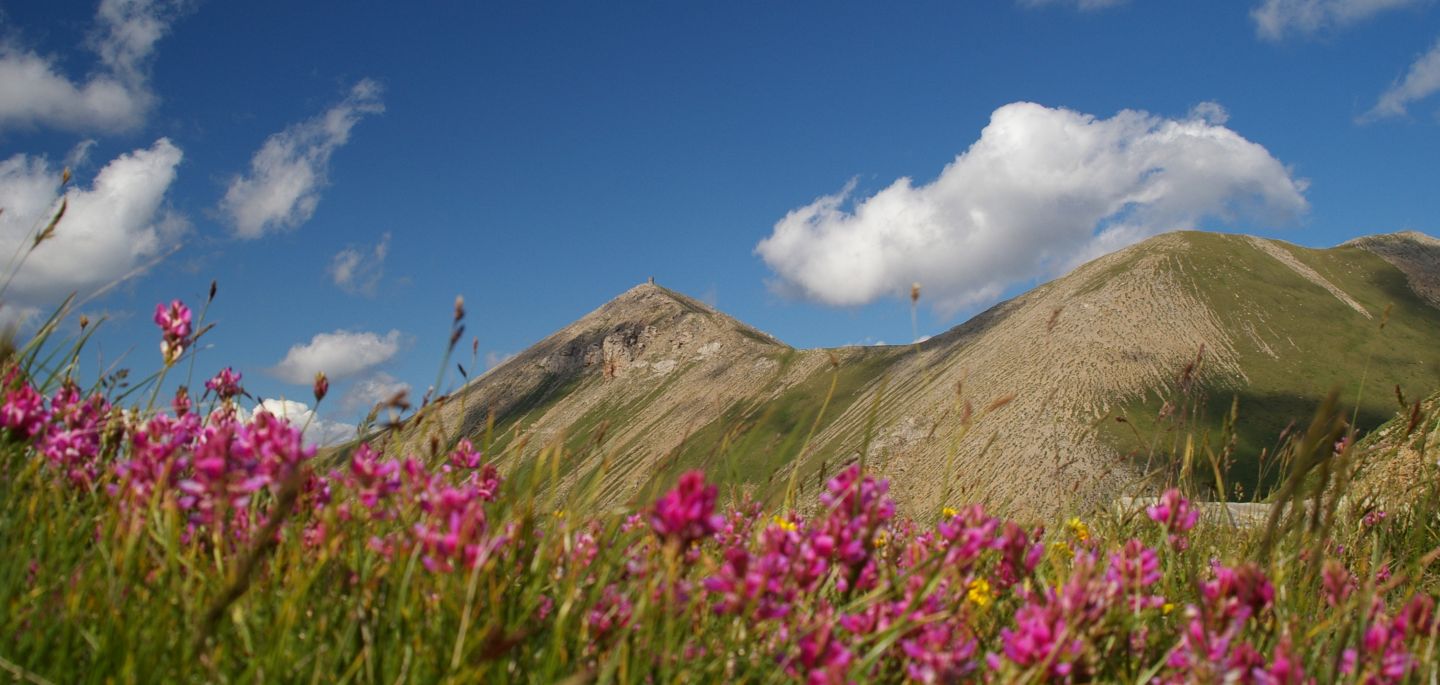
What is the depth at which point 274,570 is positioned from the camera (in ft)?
8.18

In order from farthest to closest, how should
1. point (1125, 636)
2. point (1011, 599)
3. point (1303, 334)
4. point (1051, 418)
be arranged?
1. point (1303, 334)
2. point (1051, 418)
3. point (1011, 599)
4. point (1125, 636)

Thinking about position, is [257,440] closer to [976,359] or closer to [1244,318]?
[976,359]

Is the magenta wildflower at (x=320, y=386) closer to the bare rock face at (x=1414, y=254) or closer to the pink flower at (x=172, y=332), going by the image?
the pink flower at (x=172, y=332)

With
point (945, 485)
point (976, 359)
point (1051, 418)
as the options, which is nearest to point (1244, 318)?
point (976, 359)

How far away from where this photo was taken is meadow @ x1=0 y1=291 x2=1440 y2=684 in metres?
2.27

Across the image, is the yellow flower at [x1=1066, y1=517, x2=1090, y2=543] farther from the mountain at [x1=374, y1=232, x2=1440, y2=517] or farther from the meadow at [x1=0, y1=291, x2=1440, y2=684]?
the mountain at [x1=374, y1=232, x2=1440, y2=517]

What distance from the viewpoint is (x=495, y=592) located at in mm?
2488

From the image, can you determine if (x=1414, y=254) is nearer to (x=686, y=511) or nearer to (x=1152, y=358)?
(x=1152, y=358)

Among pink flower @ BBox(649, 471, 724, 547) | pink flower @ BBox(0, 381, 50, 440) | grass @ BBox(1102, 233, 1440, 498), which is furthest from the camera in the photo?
grass @ BBox(1102, 233, 1440, 498)

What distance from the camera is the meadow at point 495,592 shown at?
2.27 meters

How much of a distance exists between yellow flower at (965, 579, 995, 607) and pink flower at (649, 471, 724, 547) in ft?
5.24

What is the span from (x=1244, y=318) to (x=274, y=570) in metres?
154

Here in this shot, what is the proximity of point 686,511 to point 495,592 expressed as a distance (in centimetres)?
69

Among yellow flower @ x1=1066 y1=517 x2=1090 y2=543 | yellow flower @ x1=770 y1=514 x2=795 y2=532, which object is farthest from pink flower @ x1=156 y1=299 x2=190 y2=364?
yellow flower @ x1=1066 y1=517 x2=1090 y2=543
